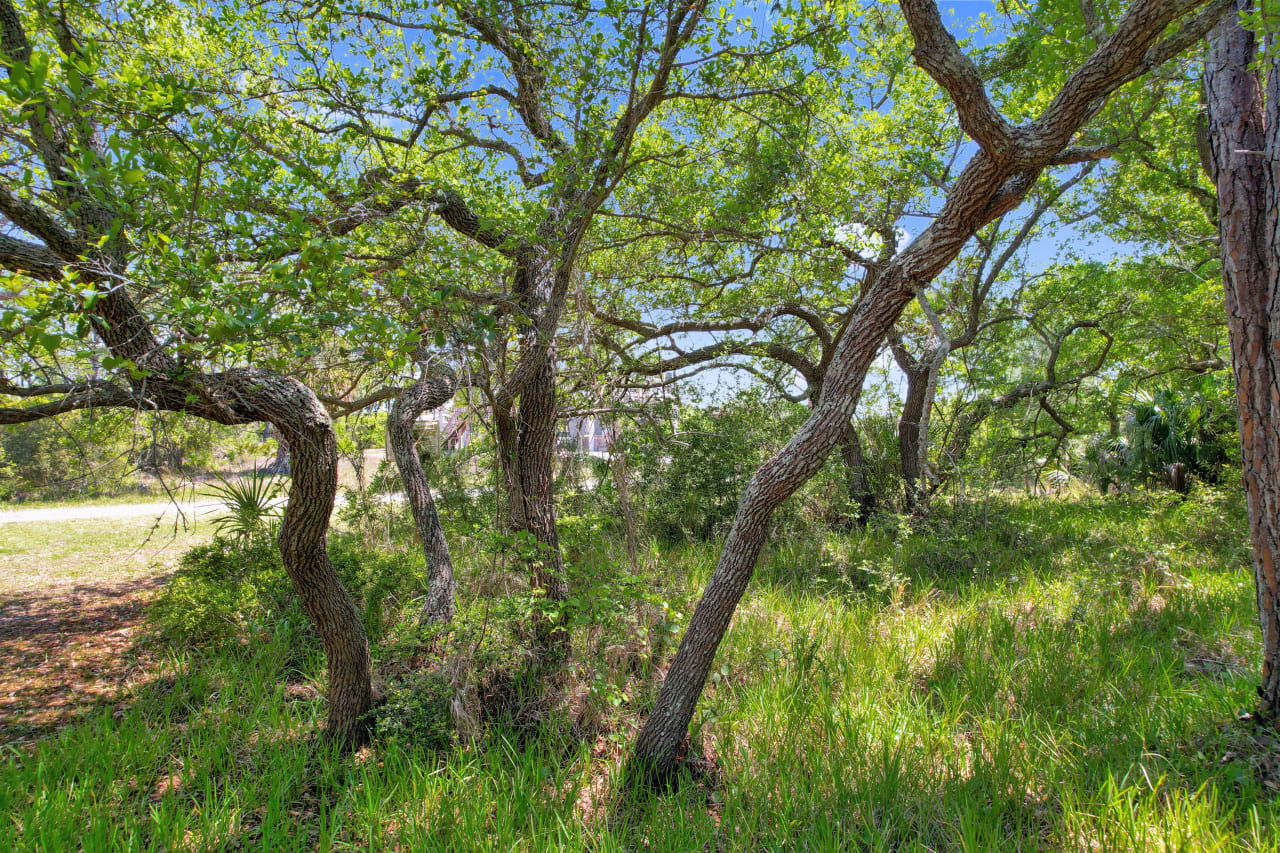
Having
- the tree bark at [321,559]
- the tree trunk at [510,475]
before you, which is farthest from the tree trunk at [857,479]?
the tree bark at [321,559]

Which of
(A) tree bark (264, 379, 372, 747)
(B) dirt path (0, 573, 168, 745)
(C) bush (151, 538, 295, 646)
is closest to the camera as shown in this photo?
(A) tree bark (264, 379, 372, 747)

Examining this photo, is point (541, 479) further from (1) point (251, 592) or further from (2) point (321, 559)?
(1) point (251, 592)

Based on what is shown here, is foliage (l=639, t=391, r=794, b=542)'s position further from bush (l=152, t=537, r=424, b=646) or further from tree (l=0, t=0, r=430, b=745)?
tree (l=0, t=0, r=430, b=745)

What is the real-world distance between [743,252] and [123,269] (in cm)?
575

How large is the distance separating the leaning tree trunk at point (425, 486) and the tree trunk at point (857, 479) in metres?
5.99

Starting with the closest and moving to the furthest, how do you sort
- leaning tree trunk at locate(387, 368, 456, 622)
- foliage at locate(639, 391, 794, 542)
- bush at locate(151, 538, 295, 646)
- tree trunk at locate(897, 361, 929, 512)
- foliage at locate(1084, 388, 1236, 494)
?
1. leaning tree trunk at locate(387, 368, 456, 622)
2. bush at locate(151, 538, 295, 646)
3. foliage at locate(639, 391, 794, 542)
4. tree trunk at locate(897, 361, 929, 512)
5. foliage at locate(1084, 388, 1236, 494)

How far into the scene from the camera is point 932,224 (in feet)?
9.41

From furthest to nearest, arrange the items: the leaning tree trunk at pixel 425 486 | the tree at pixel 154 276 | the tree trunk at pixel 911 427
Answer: the tree trunk at pixel 911 427 < the leaning tree trunk at pixel 425 486 < the tree at pixel 154 276

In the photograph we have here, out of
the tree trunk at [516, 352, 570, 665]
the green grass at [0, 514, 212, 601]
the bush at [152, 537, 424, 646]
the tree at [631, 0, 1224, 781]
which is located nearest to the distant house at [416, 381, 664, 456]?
the tree trunk at [516, 352, 570, 665]

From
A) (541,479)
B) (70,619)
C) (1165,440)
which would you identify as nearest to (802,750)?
(541,479)

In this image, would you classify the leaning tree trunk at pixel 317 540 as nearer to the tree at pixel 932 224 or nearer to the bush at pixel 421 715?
the bush at pixel 421 715

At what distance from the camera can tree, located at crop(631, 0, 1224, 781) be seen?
8.25 ft

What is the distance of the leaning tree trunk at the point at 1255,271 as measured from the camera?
9.10 feet

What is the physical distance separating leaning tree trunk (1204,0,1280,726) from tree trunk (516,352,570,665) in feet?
12.9
